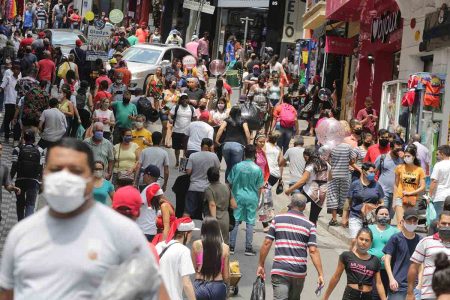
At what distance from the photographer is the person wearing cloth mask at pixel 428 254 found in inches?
440

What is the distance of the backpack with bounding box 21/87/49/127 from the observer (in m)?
20.5

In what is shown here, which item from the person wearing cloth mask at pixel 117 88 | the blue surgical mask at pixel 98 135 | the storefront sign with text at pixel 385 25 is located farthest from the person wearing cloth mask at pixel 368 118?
the blue surgical mask at pixel 98 135

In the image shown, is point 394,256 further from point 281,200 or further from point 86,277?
point 281,200

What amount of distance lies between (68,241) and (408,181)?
13228 millimetres

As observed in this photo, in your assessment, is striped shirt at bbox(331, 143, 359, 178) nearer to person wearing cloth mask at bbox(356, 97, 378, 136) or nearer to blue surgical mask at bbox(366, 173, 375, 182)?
blue surgical mask at bbox(366, 173, 375, 182)

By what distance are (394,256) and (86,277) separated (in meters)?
7.62

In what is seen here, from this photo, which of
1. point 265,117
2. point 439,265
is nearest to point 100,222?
point 439,265

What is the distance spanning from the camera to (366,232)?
12.0 m

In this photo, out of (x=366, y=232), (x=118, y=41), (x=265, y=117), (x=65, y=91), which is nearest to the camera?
(x=366, y=232)

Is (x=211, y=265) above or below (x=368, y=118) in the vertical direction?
below

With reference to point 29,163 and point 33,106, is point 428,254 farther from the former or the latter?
point 33,106

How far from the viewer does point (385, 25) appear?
101 ft

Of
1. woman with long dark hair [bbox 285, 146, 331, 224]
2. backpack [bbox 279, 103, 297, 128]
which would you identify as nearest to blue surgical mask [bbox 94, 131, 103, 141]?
woman with long dark hair [bbox 285, 146, 331, 224]

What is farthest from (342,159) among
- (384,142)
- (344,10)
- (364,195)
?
(344,10)
